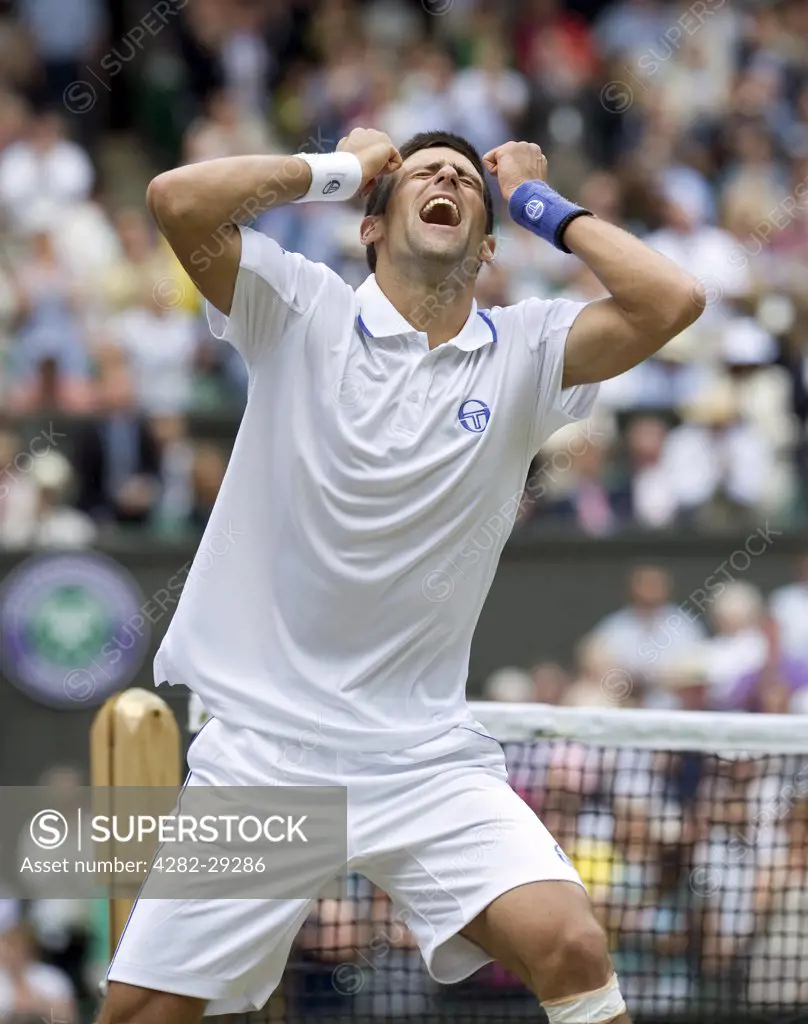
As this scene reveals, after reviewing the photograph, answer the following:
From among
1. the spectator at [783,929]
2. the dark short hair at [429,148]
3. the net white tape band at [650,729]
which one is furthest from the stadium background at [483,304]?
the dark short hair at [429,148]

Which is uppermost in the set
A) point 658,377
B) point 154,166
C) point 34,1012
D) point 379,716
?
point 154,166

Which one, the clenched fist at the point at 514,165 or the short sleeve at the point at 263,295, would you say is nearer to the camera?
the short sleeve at the point at 263,295

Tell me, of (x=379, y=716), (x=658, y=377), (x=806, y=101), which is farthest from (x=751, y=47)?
(x=379, y=716)

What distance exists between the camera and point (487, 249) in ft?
17.4

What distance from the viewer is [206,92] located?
1562 centimetres

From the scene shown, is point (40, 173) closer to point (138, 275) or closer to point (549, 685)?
point (138, 275)

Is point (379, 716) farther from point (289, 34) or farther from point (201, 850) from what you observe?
point (289, 34)

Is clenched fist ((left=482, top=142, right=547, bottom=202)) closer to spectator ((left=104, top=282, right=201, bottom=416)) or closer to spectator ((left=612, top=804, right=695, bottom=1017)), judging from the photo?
spectator ((left=612, top=804, right=695, bottom=1017))

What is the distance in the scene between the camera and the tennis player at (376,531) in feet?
15.6

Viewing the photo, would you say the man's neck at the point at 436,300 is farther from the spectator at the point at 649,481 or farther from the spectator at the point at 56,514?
the spectator at the point at 649,481

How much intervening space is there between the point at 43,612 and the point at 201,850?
656cm

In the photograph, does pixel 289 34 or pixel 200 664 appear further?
pixel 289 34

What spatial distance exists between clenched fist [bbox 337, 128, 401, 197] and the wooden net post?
1.77m

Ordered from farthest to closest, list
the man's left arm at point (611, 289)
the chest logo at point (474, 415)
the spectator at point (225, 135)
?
Result: 1. the spectator at point (225, 135)
2. the chest logo at point (474, 415)
3. the man's left arm at point (611, 289)
